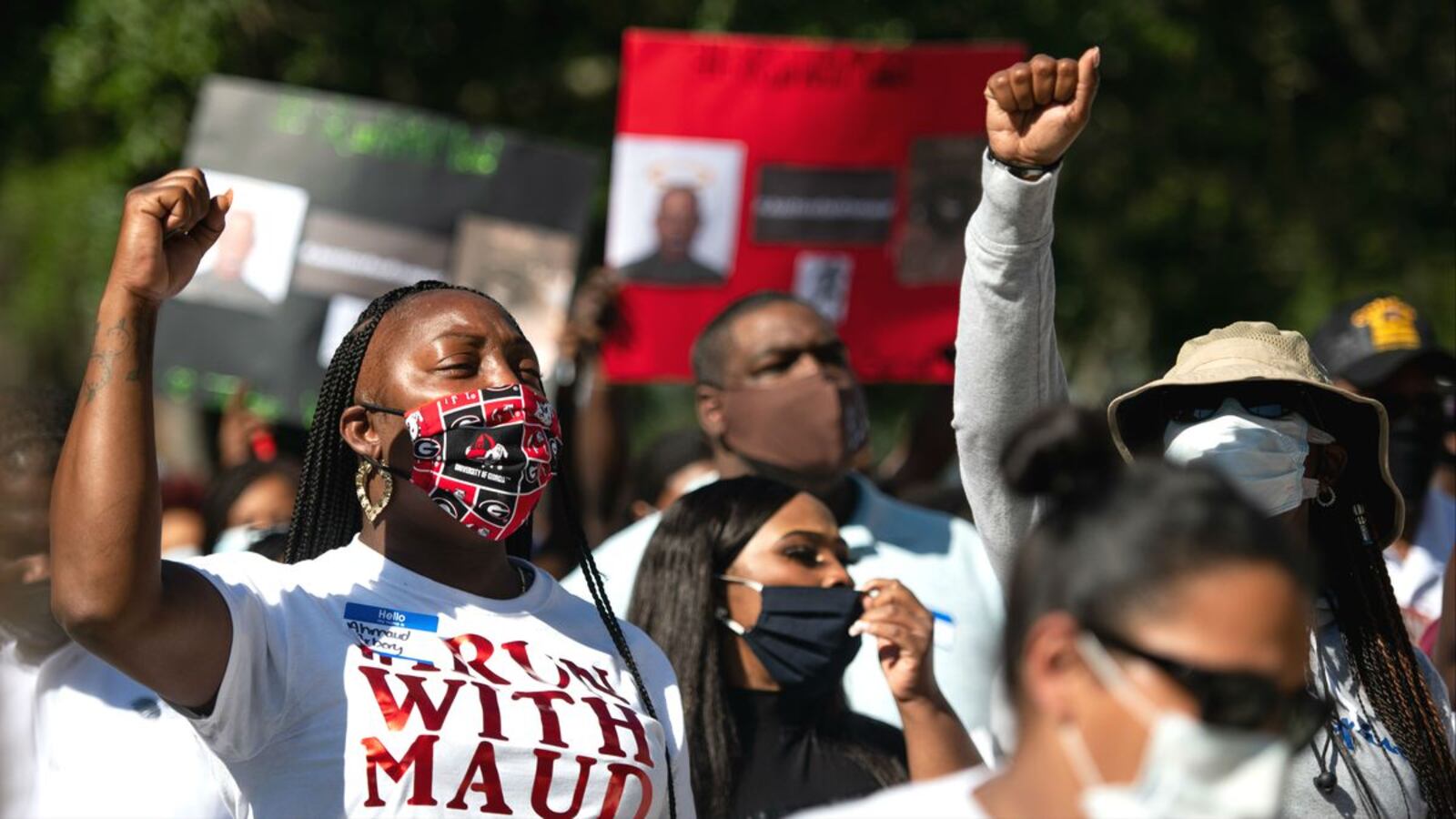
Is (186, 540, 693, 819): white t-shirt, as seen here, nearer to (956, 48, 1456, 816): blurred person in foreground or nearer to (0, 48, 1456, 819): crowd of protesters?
(0, 48, 1456, 819): crowd of protesters

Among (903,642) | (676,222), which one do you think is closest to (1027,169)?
(903,642)

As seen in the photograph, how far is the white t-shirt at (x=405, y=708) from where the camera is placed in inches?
107

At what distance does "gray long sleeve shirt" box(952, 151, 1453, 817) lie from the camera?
3012 millimetres

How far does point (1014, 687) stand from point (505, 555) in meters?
1.43

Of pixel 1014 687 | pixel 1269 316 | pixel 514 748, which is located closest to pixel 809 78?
pixel 514 748

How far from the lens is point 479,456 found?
2.99m

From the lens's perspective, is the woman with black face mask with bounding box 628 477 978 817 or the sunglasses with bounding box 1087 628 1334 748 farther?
the woman with black face mask with bounding box 628 477 978 817

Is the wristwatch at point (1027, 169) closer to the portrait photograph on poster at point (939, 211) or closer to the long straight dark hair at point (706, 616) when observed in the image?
the long straight dark hair at point (706, 616)

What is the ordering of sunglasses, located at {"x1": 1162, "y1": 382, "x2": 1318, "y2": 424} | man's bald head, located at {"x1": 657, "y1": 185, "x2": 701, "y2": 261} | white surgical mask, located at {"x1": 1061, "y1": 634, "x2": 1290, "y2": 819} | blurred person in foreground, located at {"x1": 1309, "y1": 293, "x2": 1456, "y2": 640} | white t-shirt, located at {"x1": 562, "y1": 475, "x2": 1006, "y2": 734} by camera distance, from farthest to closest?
1. man's bald head, located at {"x1": 657, "y1": 185, "x2": 701, "y2": 261}
2. blurred person in foreground, located at {"x1": 1309, "y1": 293, "x2": 1456, "y2": 640}
3. white t-shirt, located at {"x1": 562, "y1": 475, "x2": 1006, "y2": 734}
4. sunglasses, located at {"x1": 1162, "y1": 382, "x2": 1318, "y2": 424}
5. white surgical mask, located at {"x1": 1061, "y1": 634, "x2": 1290, "y2": 819}

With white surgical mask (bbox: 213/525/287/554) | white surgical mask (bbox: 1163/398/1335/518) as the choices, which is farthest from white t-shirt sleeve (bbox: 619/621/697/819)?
white surgical mask (bbox: 213/525/287/554)

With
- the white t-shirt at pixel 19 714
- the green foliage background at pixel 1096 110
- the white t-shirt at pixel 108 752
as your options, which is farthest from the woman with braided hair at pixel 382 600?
the green foliage background at pixel 1096 110

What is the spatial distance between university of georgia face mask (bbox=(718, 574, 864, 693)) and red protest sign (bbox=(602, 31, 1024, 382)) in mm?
2622

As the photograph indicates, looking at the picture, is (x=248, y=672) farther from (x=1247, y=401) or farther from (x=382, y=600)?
(x=1247, y=401)

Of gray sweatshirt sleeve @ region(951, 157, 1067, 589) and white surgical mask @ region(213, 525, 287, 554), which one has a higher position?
gray sweatshirt sleeve @ region(951, 157, 1067, 589)
